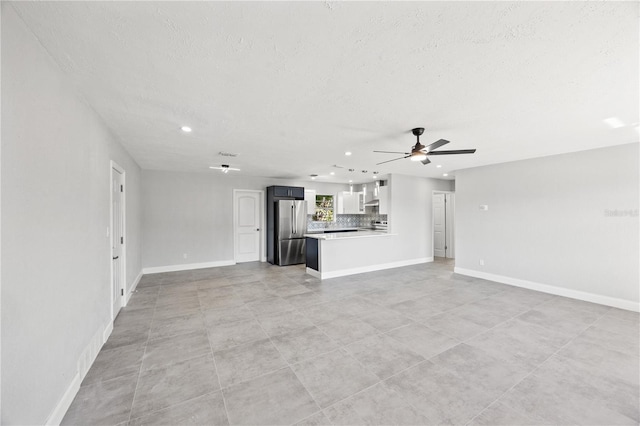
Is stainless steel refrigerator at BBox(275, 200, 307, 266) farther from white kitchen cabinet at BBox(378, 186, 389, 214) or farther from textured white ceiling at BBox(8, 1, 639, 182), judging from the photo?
textured white ceiling at BBox(8, 1, 639, 182)

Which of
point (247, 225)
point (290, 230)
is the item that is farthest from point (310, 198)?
point (247, 225)

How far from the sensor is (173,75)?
1972 mm

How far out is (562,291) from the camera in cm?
454

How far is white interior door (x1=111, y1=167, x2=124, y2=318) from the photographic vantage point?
11.3ft

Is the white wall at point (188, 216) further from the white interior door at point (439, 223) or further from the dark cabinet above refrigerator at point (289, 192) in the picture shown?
the white interior door at point (439, 223)

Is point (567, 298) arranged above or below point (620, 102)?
below

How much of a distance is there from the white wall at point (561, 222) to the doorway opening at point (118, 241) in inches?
261

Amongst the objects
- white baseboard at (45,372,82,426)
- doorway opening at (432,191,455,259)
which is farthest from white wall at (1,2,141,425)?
doorway opening at (432,191,455,259)

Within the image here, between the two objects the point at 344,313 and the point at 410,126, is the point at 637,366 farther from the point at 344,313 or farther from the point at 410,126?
the point at 410,126

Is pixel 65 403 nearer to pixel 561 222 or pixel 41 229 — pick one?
pixel 41 229

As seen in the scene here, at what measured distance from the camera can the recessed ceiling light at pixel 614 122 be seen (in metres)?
2.88

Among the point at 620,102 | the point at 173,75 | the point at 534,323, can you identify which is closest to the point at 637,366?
the point at 534,323

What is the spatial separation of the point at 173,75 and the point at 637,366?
4806 millimetres

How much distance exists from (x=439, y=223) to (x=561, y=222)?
153 inches
